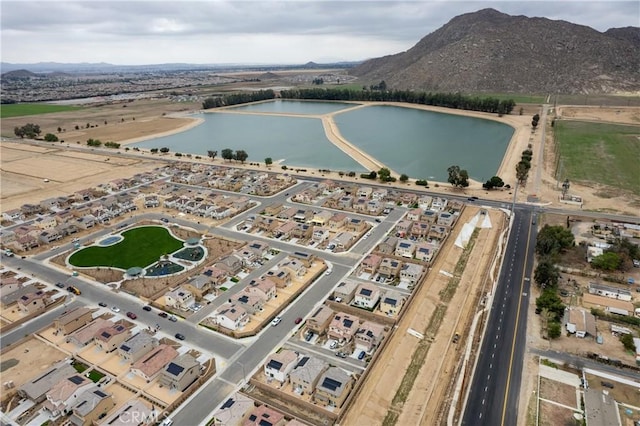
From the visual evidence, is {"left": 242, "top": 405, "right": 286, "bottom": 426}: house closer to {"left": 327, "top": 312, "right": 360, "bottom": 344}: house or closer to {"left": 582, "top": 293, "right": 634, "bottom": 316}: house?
A: {"left": 327, "top": 312, "right": 360, "bottom": 344}: house

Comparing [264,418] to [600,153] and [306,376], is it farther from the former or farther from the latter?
[600,153]

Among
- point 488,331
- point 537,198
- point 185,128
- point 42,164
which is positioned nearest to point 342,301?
point 488,331

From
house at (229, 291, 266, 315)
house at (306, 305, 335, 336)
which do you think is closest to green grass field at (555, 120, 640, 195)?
house at (306, 305, 335, 336)

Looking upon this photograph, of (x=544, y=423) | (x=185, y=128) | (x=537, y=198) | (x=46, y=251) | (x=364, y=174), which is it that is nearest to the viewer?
(x=544, y=423)

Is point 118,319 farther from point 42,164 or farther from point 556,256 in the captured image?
point 42,164

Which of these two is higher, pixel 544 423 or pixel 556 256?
pixel 556 256

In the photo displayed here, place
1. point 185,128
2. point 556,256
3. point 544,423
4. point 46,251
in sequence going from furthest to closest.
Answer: point 185,128
point 46,251
point 556,256
point 544,423

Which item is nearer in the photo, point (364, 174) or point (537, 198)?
point (537, 198)

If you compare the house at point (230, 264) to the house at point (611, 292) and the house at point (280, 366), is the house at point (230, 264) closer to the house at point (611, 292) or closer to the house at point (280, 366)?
the house at point (280, 366)
